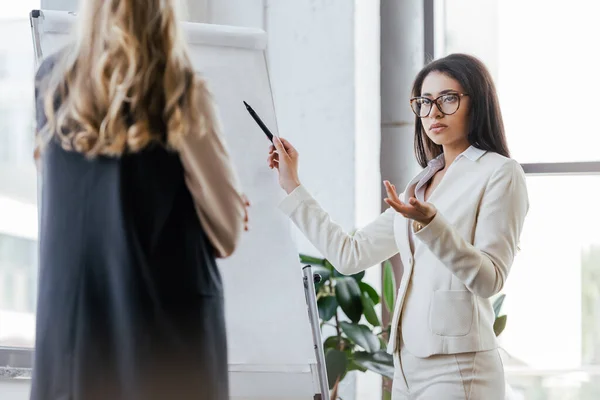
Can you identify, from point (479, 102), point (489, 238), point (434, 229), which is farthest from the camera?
point (479, 102)

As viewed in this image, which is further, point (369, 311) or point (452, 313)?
point (369, 311)

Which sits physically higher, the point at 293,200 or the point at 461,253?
the point at 293,200

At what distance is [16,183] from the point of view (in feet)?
7.52

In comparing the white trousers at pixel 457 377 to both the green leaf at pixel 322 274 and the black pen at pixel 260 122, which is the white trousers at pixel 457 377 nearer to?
the black pen at pixel 260 122

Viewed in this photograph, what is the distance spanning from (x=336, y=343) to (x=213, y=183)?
122 cm

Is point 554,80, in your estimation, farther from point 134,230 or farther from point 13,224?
point 134,230

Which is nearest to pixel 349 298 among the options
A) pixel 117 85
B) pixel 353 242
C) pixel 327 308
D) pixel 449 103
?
pixel 327 308

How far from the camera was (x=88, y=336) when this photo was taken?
126cm

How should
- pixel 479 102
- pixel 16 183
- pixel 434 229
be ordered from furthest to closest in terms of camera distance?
pixel 16 183
pixel 479 102
pixel 434 229

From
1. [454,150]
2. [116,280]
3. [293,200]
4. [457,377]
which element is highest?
[454,150]

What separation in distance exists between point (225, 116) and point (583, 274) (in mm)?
1755

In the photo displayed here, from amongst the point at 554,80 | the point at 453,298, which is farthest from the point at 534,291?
the point at 453,298

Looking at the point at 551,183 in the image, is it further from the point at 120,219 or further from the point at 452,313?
the point at 120,219

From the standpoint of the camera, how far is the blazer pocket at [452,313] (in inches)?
65.8
